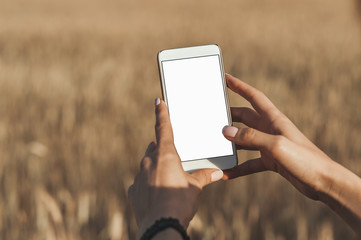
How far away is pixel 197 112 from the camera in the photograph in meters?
1.20

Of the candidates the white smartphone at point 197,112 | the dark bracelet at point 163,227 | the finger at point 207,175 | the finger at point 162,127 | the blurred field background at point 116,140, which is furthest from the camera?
the blurred field background at point 116,140

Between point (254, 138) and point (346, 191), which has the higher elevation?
point (254, 138)

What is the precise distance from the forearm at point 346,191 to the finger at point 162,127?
1.14 ft

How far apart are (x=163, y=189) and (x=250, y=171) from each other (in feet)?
1.44

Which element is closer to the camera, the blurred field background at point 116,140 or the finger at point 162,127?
the finger at point 162,127

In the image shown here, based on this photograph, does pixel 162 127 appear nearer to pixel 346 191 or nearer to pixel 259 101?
pixel 259 101

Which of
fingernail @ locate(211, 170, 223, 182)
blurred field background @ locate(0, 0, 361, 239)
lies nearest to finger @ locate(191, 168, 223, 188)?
fingernail @ locate(211, 170, 223, 182)

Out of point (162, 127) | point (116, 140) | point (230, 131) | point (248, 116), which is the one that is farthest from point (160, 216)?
point (116, 140)

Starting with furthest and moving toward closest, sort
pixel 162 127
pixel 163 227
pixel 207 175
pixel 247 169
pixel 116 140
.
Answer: pixel 116 140 < pixel 247 169 < pixel 207 175 < pixel 162 127 < pixel 163 227

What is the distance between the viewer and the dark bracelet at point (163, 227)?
739 mm

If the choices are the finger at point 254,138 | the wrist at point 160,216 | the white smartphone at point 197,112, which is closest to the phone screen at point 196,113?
the white smartphone at point 197,112

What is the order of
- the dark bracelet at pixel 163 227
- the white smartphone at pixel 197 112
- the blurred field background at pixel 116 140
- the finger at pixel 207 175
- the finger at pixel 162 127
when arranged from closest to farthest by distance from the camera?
the dark bracelet at pixel 163 227 < the finger at pixel 162 127 < the finger at pixel 207 175 < the white smartphone at pixel 197 112 < the blurred field background at pixel 116 140

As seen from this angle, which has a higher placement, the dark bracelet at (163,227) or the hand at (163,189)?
the hand at (163,189)

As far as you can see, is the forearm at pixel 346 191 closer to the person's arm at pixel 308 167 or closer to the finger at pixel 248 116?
the person's arm at pixel 308 167
